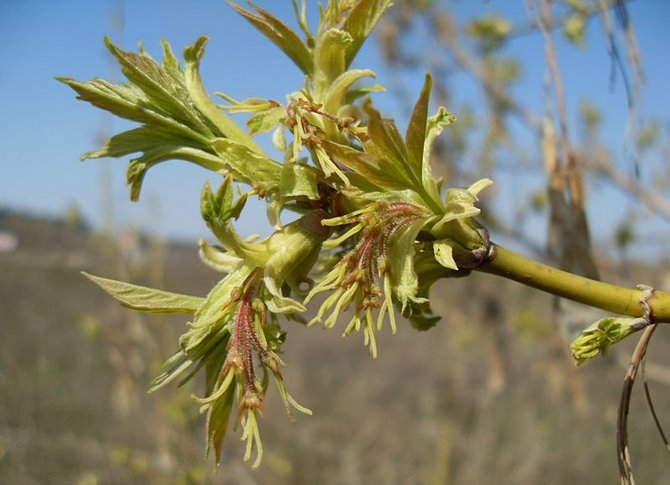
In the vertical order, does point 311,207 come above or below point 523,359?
above

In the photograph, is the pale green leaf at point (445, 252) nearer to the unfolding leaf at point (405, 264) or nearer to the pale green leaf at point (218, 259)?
the unfolding leaf at point (405, 264)

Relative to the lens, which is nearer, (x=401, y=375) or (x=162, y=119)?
(x=162, y=119)

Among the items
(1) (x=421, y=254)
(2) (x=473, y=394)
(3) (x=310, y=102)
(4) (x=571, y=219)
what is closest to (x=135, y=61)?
(3) (x=310, y=102)

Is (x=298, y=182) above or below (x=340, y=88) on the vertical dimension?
below

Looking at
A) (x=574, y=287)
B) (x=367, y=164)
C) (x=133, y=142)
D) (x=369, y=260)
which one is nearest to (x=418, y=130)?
(x=367, y=164)

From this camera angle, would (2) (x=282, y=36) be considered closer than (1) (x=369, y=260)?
No

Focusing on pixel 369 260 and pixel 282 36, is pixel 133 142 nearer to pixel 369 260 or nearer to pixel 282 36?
pixel 282 36

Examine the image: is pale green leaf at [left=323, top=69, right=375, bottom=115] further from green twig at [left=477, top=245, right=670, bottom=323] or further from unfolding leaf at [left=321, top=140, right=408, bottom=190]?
green twig at [left=477, top=245, right=670, bottom=323]

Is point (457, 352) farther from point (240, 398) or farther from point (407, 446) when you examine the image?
point (240, 398)
